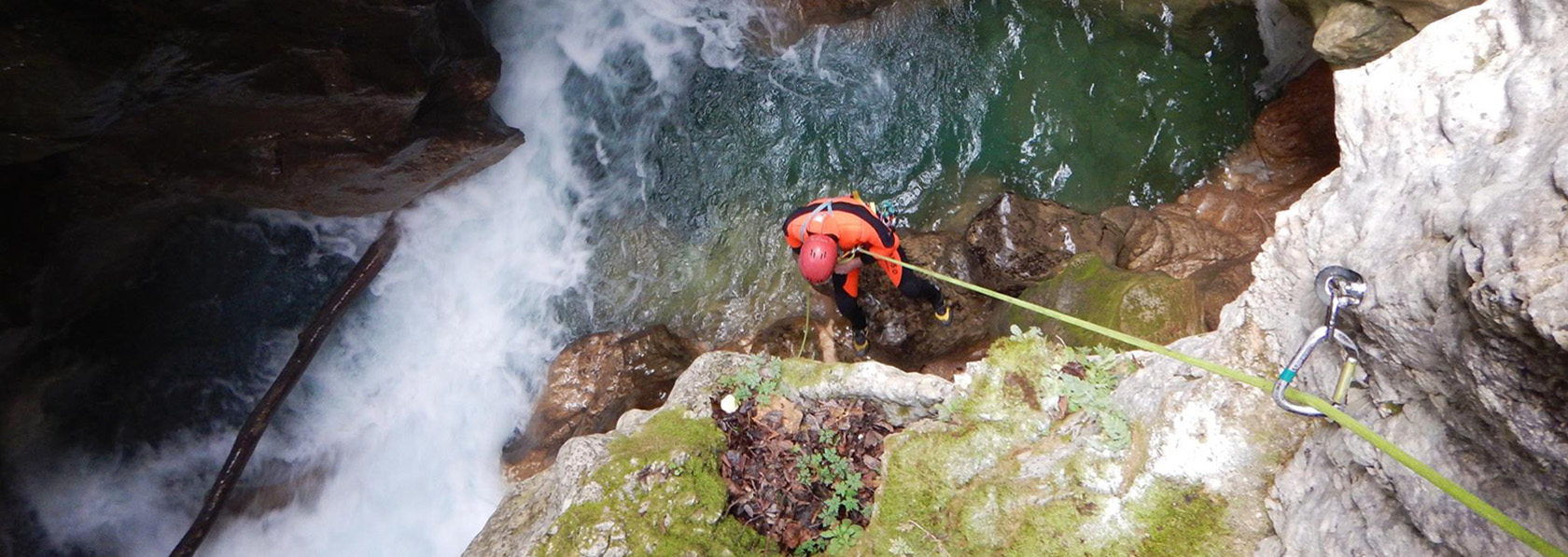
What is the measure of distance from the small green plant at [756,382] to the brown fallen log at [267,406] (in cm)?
462

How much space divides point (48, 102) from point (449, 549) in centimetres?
477

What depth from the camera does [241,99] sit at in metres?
5.61

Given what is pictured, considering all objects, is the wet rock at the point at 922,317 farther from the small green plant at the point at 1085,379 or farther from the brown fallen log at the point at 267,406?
the brown fallen log at the point at 267,406

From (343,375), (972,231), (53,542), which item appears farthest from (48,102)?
(972,231)

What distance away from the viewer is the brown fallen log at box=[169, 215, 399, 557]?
6750mm

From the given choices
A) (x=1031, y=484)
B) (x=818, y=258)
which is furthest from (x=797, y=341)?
(x=1031, y=484)

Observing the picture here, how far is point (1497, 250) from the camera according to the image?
76.7 inches

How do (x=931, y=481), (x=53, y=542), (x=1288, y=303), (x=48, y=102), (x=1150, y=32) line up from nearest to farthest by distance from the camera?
(x=1288, y=303)
(x=931, y=481)
(x=48, y=102)
(x=53, y=542)
(x=1150, y=32)

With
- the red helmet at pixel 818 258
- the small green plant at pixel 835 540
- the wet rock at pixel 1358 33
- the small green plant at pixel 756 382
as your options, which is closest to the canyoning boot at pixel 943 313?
the red helmet at pixel 818 258

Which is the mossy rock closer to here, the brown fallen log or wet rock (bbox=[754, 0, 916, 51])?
wet rock (bbox=[754, 0, 916, 51])

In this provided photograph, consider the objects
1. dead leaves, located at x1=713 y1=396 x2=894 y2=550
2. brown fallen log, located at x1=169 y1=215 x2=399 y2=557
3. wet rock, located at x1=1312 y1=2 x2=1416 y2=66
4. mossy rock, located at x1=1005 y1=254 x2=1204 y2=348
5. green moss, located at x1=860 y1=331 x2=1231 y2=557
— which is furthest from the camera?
brown fallen log, located at x1=169 y1=215 x2=399 y2=557

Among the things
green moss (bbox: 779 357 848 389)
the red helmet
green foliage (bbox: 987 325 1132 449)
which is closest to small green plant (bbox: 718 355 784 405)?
green moss (bbox: 779 357 848 389)

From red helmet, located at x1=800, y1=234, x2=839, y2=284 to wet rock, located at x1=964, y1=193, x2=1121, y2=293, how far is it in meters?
2.09

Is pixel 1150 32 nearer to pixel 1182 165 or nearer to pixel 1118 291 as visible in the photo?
pixel 1182 165
